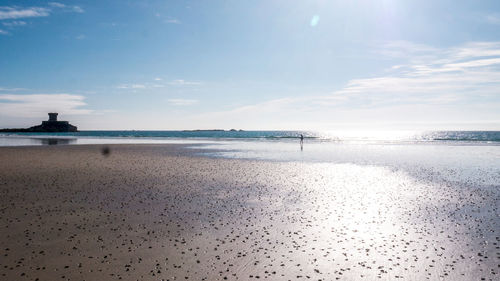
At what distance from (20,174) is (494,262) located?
3040cm

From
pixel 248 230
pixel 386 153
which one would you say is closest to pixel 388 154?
pixel 386 153

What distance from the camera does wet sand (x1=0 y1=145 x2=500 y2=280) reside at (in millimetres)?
9188

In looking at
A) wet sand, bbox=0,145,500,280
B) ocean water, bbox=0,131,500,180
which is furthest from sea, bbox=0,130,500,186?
wet sand, bbox=0,145,500,280

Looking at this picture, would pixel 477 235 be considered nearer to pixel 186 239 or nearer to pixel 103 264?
pixel 186 239

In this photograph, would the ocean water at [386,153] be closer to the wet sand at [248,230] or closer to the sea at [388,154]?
the sea at [388,154]

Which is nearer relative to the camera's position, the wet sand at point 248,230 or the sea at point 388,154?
the wet sand at point 248,230

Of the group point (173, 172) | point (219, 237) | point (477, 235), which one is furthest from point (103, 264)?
point (173, 172)

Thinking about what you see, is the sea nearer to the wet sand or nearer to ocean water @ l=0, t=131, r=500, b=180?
ocean water @ l=0, t=131, r=500, b=180

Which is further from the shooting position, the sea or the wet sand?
the sea

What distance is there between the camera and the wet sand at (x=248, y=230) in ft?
30.1

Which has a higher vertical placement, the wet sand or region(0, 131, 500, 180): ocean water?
region(0, 131, 500, 180): ocean water

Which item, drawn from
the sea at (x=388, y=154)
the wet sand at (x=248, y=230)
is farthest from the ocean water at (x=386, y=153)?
the wet sand at (x=248, y=230)

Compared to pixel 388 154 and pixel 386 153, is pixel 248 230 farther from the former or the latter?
pixel 386 153

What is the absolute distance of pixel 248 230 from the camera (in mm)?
12609
